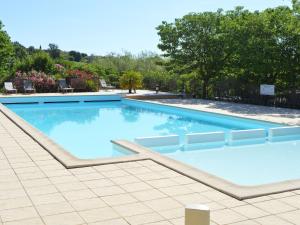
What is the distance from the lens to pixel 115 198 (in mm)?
4453

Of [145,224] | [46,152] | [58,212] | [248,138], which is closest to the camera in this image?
[145,224]

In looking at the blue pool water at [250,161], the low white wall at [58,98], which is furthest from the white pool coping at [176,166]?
the low white wall at [58,98]

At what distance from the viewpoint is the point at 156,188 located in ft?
15.8

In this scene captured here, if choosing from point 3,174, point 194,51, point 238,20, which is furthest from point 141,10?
point 3,174

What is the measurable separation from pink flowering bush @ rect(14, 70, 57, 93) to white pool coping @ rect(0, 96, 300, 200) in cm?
1295

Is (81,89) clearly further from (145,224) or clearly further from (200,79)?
(145,224)

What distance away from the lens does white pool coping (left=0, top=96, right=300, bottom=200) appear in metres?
4.71

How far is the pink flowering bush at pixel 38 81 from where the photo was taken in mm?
20812

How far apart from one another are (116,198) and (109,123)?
9243mm

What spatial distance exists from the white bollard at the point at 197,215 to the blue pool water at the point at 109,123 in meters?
4.74

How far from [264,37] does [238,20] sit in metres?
1.98

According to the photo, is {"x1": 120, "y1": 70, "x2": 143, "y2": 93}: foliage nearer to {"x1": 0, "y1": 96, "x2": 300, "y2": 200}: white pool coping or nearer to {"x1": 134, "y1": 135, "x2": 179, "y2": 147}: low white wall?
{"x1": 134, "y1": 135, "x2": 179, "y2": 147}: low white wall

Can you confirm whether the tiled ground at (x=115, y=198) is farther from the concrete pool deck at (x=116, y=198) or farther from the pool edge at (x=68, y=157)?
the pool edge at (x=68, y=157)

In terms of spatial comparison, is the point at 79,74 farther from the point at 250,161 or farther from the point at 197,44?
the point at 250,161
